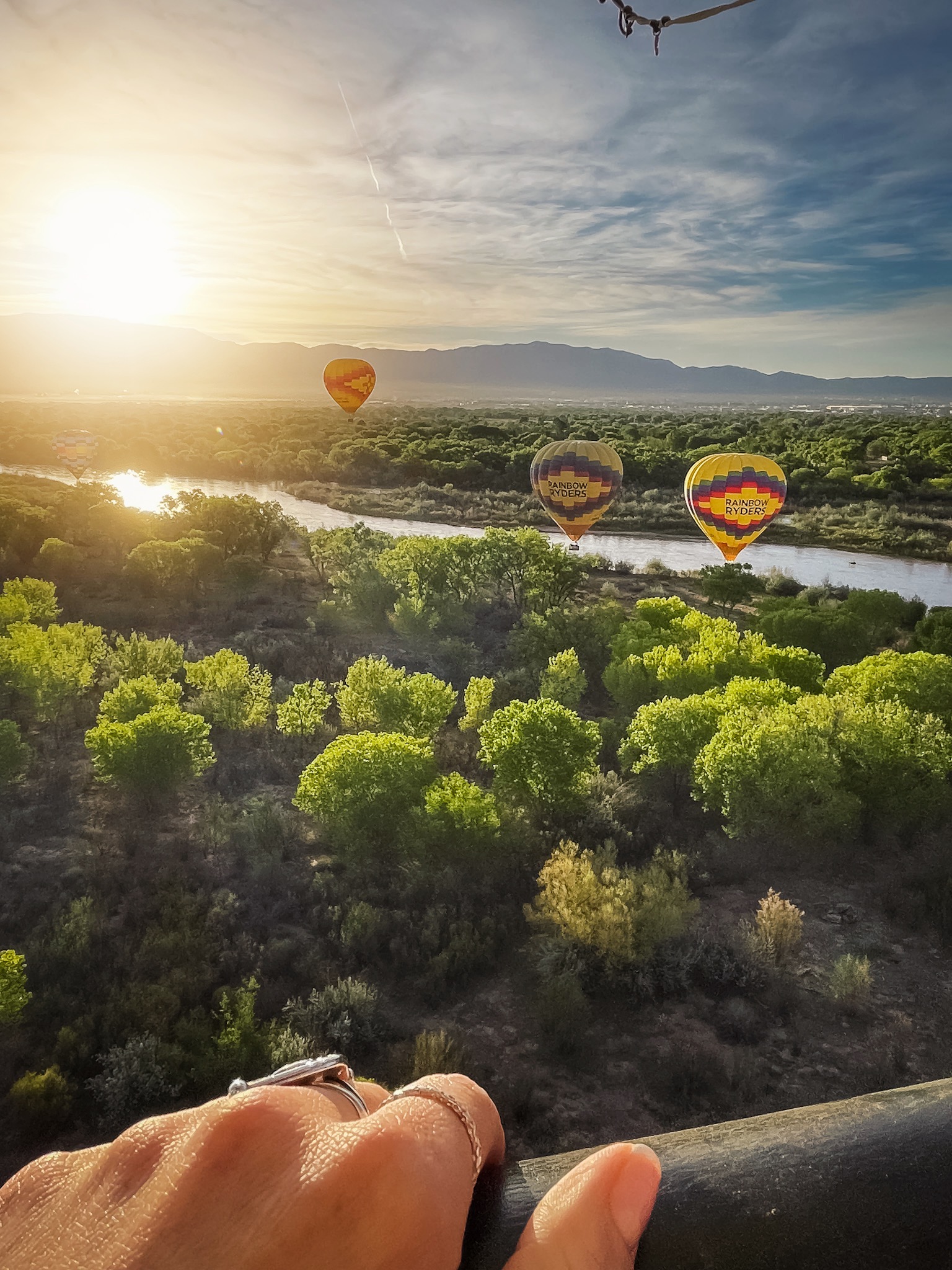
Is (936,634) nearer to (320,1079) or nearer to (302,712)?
(302,712)

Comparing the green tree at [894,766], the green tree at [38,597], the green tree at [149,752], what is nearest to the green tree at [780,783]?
the green tree at [894,766]

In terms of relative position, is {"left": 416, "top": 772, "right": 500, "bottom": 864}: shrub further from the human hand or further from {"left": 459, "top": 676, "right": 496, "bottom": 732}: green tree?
the human hand

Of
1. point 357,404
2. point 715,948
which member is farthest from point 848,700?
point 357,404

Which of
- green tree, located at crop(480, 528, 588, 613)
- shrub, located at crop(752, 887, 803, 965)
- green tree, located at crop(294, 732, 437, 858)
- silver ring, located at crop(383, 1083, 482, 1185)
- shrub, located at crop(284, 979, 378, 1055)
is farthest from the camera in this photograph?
green tree, located at crop(480, 528, 588, 613)

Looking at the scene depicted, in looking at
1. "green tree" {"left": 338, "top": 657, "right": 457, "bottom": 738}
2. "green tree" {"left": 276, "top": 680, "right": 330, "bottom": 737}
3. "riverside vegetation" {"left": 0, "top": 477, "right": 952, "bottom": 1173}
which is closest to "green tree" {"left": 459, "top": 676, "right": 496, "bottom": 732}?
"riverside vegetation" {"left": 0, "top": 477, "right": 952, "bottom": 1173}

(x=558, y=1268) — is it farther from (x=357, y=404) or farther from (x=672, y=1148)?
(x=357, y=404)
